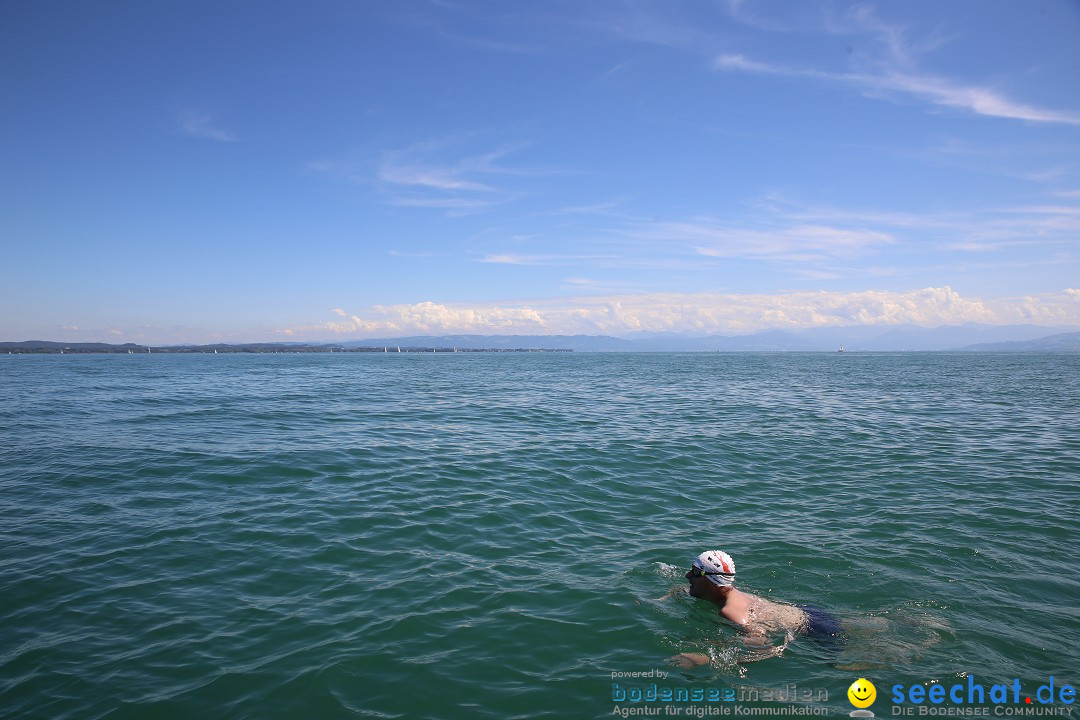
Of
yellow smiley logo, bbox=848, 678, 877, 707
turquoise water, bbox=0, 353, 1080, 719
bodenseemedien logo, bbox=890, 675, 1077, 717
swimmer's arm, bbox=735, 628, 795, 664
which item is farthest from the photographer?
swimmer's arm, bbox=735, 628, 795, 664

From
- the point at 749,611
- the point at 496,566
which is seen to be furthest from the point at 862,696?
the point at 496,566

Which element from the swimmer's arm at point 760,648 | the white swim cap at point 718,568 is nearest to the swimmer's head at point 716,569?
the white swim cap at point 718,568

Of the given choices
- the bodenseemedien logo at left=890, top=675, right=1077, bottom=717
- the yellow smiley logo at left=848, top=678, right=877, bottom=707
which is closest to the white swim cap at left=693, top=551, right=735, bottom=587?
the yellow smiley logo at left=848, top=678, right=877, bottom=707

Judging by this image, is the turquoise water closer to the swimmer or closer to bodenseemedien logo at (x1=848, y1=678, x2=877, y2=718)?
bodenseemedien logo at (x1=848, y1=678, x2=877, y2=718)

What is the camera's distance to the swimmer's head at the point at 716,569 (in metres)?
8.19

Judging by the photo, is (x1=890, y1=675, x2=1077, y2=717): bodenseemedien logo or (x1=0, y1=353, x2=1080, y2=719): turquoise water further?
(x1=0, y1=353, x2=1080, y2=719): turquoise water

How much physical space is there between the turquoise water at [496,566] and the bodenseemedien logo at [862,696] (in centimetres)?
15

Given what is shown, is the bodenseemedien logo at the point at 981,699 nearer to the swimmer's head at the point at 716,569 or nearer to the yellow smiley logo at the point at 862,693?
the yellow smiley logo at the point at 862,693

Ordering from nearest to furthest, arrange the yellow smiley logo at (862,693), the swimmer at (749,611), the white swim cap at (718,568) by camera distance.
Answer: the yellow smiley logo at (862,693) → the swimmer at (749,611) → the white swim cap at (718,568)

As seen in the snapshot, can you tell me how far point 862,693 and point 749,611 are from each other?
1808 millimetres

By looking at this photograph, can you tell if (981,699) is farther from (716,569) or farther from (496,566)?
(496,566)

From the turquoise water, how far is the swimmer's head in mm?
842

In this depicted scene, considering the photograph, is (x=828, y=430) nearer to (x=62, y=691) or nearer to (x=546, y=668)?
(x=546, y=668)

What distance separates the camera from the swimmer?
26.5 feet
